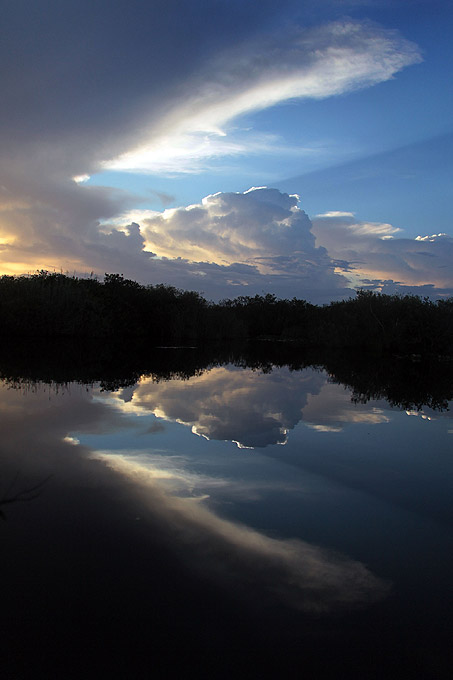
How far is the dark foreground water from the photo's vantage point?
2.95 metres

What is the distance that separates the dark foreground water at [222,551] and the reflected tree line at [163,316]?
3709cm

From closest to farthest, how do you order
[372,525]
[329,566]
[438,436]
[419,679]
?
[419,679]
[329,566]
[372,525]
[438,436]

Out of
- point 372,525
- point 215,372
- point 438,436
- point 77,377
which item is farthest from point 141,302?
point 372,525

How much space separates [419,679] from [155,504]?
3.19 metres

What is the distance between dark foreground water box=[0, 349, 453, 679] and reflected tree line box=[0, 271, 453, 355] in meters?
37.1

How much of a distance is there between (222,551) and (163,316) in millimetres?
56380

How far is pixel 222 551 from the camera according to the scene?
4.23 metres

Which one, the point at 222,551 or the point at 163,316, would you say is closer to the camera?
the point at 222,551

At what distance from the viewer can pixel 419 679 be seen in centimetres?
278

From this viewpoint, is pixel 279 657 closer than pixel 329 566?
Yes

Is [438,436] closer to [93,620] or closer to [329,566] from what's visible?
[329,566]

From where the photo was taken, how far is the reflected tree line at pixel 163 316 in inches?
1736

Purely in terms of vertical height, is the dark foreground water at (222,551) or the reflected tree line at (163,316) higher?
the reflected tree line at (163,316)

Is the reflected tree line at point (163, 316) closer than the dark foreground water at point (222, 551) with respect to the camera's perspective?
No
